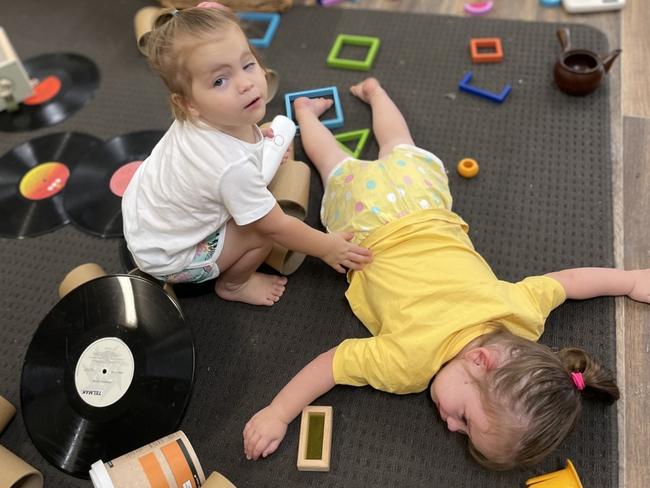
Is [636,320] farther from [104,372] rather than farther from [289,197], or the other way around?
[104,372]

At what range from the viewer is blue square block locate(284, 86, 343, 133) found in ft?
4.32

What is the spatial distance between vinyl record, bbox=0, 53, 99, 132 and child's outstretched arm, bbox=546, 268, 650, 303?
4.00ft

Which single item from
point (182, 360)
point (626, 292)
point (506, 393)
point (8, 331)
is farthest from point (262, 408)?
point (626, 292)

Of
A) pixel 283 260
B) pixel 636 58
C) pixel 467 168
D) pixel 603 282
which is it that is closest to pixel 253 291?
pixel 283 260

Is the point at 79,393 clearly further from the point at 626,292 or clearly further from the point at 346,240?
the point at 626,292

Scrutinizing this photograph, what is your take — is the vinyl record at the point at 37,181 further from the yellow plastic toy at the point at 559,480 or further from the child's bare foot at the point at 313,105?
the yellow plastic toy at the point at 559,480

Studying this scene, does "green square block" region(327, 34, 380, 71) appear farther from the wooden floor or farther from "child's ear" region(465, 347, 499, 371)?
"child's ear" region(465, 347, 499, 371)

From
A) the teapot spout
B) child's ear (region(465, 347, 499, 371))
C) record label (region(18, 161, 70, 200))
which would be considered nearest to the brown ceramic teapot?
the teapot spout

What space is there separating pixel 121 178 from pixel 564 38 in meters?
1.09

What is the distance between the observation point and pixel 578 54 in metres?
1.34

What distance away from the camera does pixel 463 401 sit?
839 mm

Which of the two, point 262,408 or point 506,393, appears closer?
point 506,393

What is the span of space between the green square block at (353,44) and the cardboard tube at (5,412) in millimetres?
1036

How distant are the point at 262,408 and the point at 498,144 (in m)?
0.76
